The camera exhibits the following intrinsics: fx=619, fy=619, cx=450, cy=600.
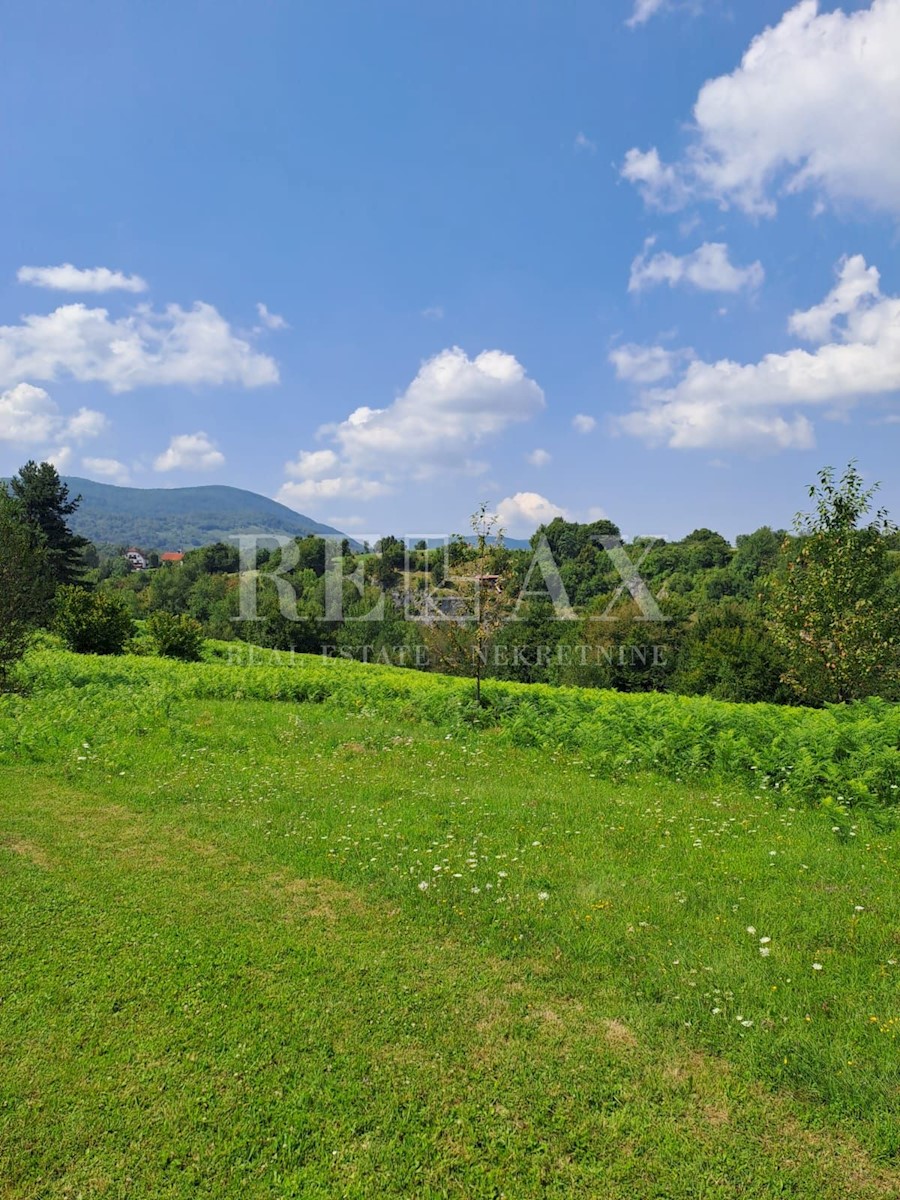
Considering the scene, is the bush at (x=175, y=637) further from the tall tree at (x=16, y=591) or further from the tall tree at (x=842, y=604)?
the tall tree at (x=842, y=604)

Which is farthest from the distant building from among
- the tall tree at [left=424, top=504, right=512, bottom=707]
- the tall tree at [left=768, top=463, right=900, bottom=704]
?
the tall tree at [left=768, top=463, right=900, bottom=704]

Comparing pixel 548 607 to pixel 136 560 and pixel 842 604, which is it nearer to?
pixel 842 604

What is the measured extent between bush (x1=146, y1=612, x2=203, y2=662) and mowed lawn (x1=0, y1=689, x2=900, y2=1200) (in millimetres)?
19599

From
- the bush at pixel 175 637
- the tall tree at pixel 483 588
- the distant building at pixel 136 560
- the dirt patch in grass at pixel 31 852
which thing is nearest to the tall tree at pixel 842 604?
the tall tree at pixel 483 588

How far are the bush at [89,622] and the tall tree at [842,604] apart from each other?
24.9m

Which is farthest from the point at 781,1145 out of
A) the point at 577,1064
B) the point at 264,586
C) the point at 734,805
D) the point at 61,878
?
the point at 264,586

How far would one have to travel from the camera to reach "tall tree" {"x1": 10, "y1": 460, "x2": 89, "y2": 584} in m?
40.6

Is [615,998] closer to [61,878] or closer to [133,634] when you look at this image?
[61,878]

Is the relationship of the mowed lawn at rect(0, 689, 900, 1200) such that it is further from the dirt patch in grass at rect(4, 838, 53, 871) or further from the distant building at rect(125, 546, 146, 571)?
the distant building at rect(125, 546, 146, 571)

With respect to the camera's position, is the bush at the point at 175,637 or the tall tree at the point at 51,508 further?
the tall tree at the point at 51,508

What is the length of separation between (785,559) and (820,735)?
8246 mm

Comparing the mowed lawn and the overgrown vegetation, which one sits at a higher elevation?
the overgrown vegetation

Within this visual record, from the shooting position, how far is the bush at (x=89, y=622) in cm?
2525

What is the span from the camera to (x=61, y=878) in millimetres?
6289
